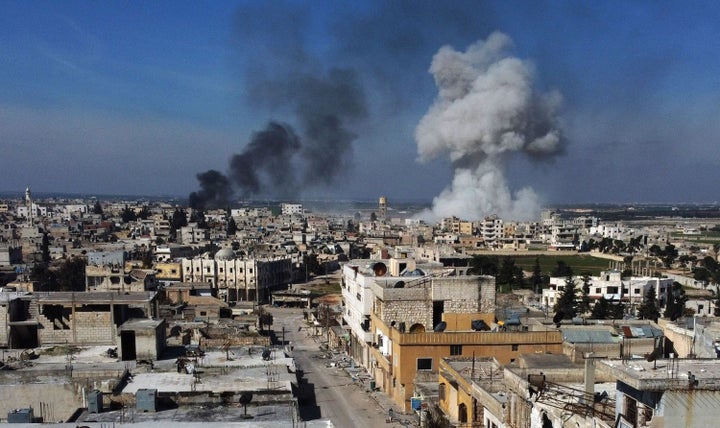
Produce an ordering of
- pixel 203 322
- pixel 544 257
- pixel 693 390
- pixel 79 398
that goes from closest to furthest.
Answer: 1. pixel 693 390
2. pixel 79 398
3. pixel 203 322
4. pixel 544 257

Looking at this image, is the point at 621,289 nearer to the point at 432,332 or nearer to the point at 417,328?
the point at 417,328

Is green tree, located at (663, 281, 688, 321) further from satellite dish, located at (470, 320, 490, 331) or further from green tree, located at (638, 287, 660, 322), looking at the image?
satellite dish, located at (470, 320, 490, 331)

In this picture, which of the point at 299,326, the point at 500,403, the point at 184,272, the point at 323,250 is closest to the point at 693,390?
the point at 500,403

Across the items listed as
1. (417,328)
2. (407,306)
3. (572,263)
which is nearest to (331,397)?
(417,328)

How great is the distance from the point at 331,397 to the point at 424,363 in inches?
142

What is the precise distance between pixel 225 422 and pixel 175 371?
3867 mm

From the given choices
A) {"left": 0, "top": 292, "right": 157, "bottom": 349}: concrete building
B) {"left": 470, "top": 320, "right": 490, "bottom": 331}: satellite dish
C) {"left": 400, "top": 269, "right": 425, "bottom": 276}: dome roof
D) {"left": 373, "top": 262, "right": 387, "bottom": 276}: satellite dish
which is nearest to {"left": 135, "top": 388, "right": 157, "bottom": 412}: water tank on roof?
{"left": 0, "top": 292, "right": 157, "bottom": 349}: concrete building

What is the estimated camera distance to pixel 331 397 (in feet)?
60.4

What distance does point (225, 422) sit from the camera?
8914 mm

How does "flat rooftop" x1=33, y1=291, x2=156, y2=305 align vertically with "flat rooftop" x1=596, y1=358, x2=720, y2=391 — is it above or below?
below

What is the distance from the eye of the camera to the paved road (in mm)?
16094

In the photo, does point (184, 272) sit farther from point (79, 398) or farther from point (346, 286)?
point (79, 398)

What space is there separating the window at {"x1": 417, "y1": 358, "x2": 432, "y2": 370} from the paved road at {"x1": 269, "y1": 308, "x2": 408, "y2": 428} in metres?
1.55

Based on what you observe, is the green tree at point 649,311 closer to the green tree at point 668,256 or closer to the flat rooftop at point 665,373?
the flat rooftop at point 665,373
